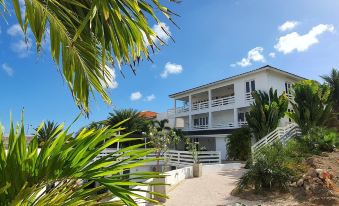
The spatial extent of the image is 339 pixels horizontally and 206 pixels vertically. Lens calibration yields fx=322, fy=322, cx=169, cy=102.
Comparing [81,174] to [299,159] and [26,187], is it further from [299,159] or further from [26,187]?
[299,159]

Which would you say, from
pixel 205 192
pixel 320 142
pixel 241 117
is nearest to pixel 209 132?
pixel 241 117

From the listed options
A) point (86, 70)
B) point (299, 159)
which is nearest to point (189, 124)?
point (299, 159)

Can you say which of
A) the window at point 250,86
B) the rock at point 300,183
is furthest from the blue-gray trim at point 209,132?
the rock at point 300,183

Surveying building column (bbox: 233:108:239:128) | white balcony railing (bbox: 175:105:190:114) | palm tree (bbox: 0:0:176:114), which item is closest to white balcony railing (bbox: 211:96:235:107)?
building column (bbox: 233:108:239:128)

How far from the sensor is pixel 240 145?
Result: 26906mm

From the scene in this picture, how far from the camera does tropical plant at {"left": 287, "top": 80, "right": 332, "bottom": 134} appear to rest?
931 inches

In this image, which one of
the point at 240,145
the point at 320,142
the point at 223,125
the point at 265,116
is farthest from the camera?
the point at 223,125

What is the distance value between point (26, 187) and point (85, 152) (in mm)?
446

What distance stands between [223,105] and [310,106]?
43.6 ft

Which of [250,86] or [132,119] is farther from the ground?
[250,86]

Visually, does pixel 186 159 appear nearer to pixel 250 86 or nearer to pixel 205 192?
pixel 205 192

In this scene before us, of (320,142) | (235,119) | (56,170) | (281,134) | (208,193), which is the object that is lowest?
(208,193)

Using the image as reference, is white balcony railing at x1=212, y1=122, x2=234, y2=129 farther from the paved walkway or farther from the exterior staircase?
the paved walkway

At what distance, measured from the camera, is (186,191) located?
14094mm
